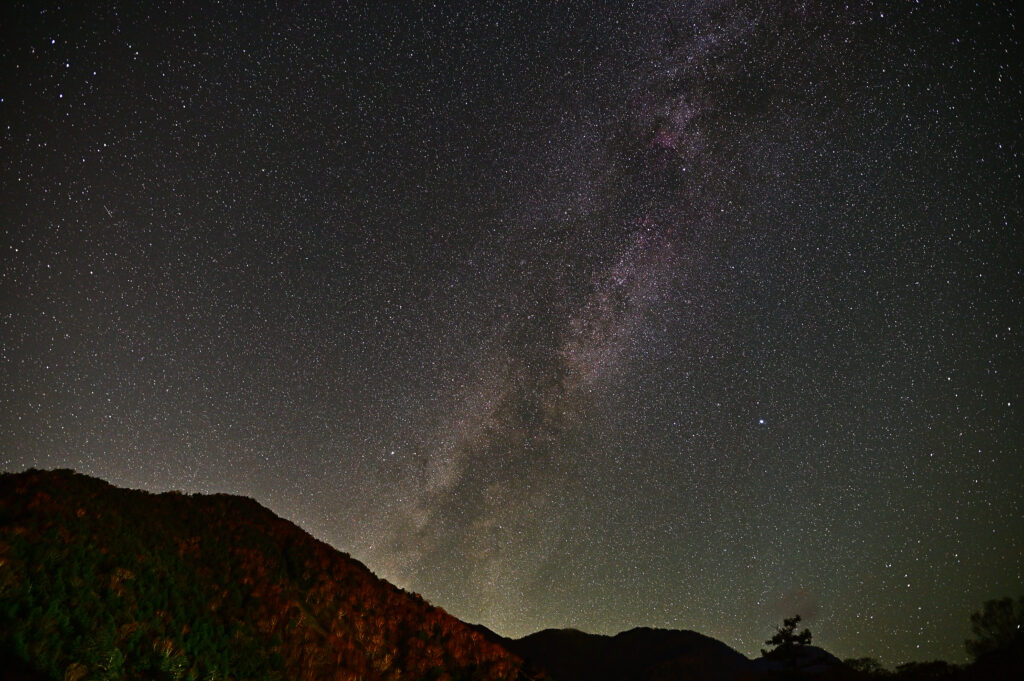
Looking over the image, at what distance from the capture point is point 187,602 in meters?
6.21

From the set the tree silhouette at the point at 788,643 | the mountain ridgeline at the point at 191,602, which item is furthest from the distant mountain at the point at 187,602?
the tree silhouette at the point at 788,643

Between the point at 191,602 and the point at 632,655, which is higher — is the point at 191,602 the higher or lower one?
the lower one

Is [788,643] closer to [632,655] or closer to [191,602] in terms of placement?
[191,602]

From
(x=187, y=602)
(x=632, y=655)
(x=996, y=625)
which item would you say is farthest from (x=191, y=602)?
(x=632, y=655)

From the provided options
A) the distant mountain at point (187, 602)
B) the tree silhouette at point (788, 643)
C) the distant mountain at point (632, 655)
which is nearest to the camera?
the distant mountain at point (187, 602)

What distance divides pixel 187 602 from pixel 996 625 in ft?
181

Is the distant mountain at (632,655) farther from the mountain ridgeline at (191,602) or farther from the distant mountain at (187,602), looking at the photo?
the distant mountain at (187,602)

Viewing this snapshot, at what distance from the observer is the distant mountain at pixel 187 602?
441 centimetres

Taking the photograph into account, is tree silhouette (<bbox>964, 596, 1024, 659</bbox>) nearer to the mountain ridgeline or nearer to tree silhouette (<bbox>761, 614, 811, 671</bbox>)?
tree silhouette (<bbox>761, 614, 811, 671</bbox>)

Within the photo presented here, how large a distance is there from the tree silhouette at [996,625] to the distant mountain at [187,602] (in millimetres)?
47732

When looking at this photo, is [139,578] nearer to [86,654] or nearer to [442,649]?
[86,654]

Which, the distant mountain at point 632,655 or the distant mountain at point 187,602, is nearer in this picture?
the distant mountain at point 187,602

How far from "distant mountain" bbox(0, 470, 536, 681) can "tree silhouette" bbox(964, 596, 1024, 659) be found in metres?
47.7

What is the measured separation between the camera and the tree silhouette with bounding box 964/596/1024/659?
125 ft
